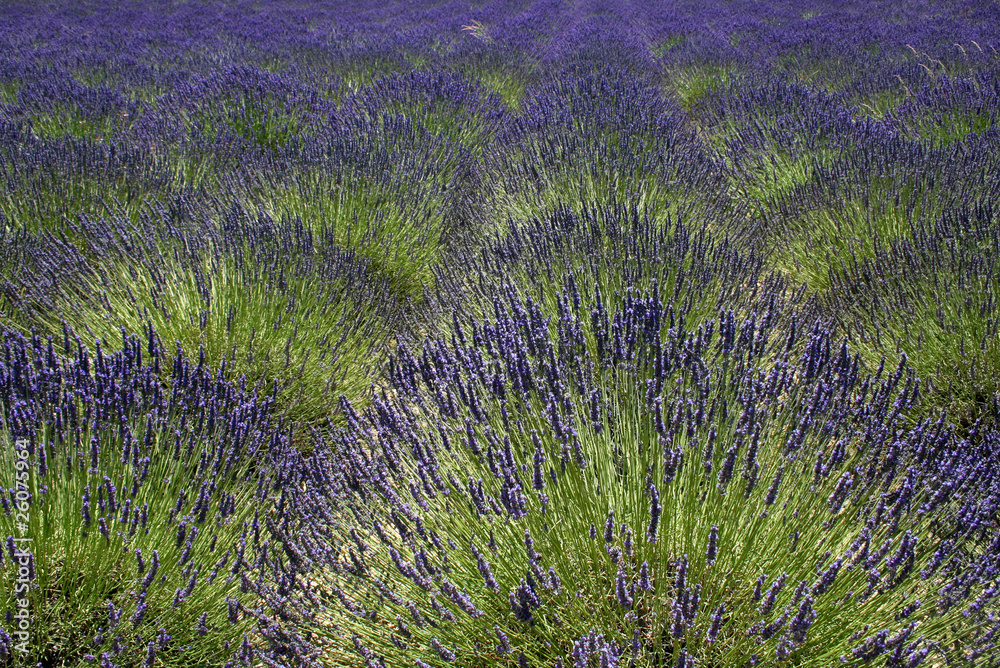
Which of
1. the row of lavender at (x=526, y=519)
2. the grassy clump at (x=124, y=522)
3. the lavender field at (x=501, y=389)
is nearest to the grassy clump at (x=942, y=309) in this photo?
the lavender field at (x=501, y=389)

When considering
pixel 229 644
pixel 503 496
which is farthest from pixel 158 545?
pixel 503 496

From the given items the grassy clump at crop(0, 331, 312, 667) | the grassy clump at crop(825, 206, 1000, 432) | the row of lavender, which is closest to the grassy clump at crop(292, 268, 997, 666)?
the row of lavender

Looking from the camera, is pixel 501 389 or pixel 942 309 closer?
pixel 501 389

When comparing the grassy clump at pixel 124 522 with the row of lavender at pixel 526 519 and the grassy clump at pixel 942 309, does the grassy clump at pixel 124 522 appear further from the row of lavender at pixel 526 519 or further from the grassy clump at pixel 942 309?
the grassy clump at pixel 942 309

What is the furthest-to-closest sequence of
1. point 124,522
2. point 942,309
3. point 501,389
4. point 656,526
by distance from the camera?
point 942,309 → point 501,389 → point 124,522 → point 656,526

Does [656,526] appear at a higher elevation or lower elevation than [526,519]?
higher

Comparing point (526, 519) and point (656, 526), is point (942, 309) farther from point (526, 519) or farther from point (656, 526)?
point (526, 519)

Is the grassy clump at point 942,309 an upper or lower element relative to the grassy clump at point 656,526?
→ upper

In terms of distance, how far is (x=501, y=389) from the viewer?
1.58 m

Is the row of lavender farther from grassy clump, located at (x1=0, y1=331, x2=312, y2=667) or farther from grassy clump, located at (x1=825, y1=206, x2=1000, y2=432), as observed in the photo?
grassy clump, located at (x1=825, y1=206, x2=1000, y2=432)

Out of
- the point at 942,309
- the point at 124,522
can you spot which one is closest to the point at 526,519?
the point at 124,522

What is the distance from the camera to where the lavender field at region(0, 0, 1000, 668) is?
120cm

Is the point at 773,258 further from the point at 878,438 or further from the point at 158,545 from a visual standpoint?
the point at 158,545

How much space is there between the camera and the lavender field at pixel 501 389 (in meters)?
1.20
